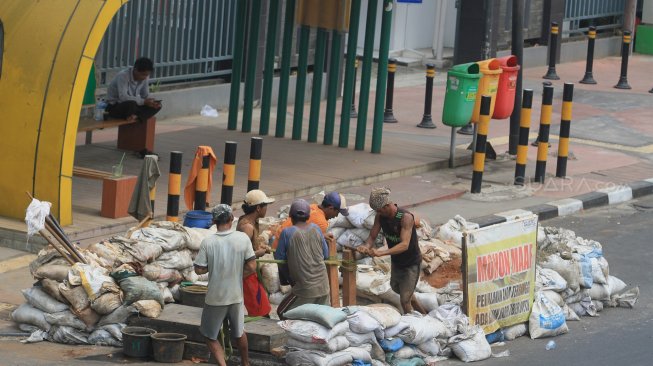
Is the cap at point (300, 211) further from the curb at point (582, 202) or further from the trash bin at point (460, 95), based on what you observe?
the trash bin at point (460, 95)

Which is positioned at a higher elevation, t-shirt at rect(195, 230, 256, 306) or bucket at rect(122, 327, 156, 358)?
t-shirt at rect(195, 230, 256, 306)

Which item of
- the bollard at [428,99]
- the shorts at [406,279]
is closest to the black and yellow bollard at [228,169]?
the shorts at [406,279]

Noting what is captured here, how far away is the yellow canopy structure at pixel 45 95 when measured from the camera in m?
13.6

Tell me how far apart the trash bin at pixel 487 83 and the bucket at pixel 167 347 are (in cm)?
832

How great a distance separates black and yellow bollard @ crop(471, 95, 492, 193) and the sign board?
4.77 m

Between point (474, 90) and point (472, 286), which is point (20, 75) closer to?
point (472, 286)

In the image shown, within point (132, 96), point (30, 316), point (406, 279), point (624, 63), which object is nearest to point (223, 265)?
point (30, 316)

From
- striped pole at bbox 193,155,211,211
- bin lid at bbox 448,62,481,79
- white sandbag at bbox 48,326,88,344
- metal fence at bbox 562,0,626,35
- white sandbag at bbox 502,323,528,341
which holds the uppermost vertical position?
metal fence at bbox 562,0,626,35

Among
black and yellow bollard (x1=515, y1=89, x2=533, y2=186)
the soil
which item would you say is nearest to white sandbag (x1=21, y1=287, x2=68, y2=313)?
the soil

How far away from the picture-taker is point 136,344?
34.9ft

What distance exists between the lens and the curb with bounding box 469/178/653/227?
53.4 feet

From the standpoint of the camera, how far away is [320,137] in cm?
2048

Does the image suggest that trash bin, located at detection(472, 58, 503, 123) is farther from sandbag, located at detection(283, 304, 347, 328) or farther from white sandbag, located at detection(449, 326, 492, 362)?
sandbag, located at detection(283, 304, 347, 328)

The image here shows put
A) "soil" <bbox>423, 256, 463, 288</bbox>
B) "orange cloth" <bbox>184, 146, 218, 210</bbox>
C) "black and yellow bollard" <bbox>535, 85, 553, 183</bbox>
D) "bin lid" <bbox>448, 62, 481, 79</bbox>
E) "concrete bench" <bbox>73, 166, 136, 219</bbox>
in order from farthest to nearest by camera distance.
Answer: "black and yellow bollard" <bbox>535, 85, 553, 183</bbox>, "bin lid" <bbox>448, 62, 481, 79</bbox>, "concrete bench" <bbox>73, 166, 136, 219</bbox>, "orange cloth" <bbox>184, 146, 218, 210</bbox>, "soil" <bbox>423, 256, 463, 288</bbox>
